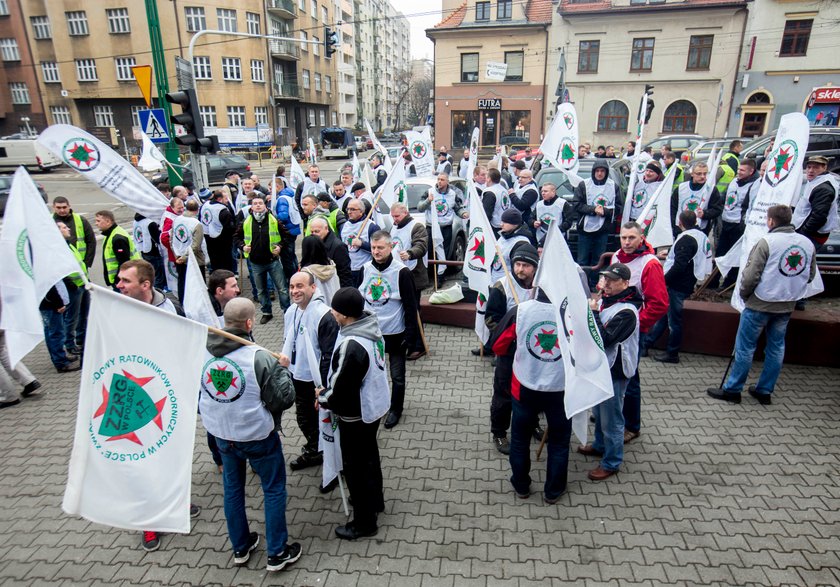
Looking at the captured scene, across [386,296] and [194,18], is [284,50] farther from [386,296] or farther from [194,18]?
[386,296]

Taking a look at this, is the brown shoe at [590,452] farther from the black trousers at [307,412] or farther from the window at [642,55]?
the window at [642,55]

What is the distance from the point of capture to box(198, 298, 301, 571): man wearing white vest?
3.25 metres

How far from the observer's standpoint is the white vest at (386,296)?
5.23m

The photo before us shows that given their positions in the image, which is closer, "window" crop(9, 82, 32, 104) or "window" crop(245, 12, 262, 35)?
"window" crop(245, 12, 262, 35)

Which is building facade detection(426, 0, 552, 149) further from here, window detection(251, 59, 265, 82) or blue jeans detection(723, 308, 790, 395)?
blue jeans detection(723, 308, 790, 395)

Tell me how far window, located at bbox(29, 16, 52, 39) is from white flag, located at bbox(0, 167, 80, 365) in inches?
2012

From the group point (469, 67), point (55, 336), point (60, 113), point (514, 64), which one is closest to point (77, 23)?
point (60, 113)

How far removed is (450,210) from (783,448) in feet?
21.3

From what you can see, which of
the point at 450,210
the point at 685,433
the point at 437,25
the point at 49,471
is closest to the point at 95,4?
the point at 437,25

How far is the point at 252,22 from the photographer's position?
144 ft

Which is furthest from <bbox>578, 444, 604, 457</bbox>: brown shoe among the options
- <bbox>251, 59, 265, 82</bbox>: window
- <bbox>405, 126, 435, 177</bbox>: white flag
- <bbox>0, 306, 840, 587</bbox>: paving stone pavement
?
<bbox>251, 59, 265, 82</bbox>: window

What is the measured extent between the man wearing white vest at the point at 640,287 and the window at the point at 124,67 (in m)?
47.7

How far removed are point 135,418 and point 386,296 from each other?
267 cm

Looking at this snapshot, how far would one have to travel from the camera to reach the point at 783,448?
477 centimetres
